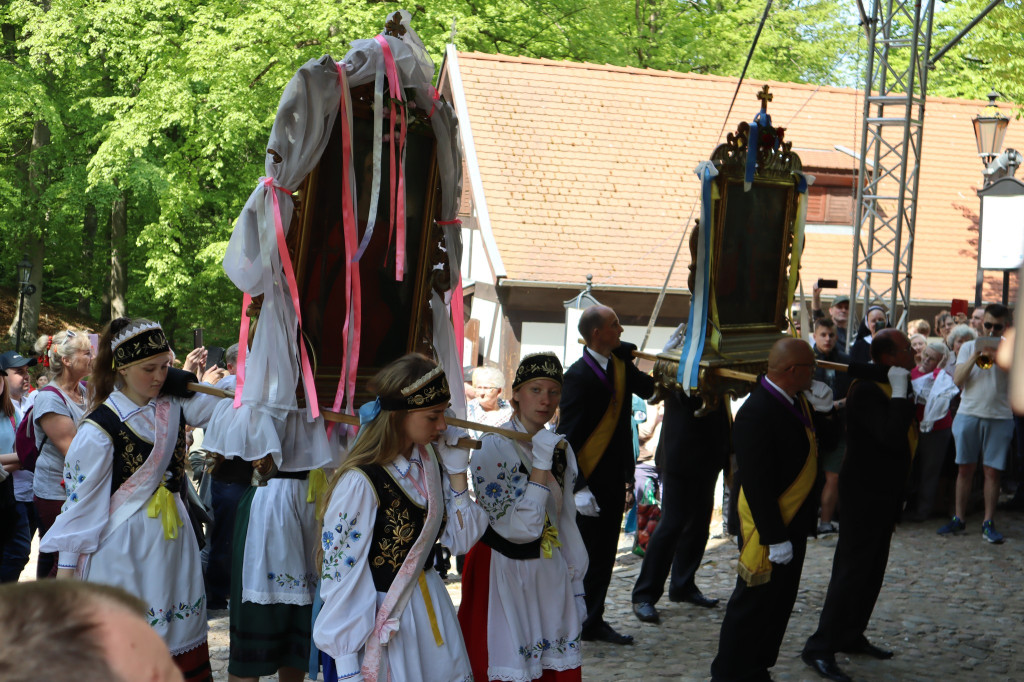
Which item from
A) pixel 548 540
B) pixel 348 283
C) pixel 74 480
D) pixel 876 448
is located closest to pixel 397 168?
pixel 348 283

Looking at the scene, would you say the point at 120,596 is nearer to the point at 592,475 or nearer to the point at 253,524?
the point at 253,524

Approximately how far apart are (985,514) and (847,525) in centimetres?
384

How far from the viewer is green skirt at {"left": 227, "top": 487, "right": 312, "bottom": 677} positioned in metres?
4.50

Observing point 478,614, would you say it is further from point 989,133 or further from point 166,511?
point 989,133

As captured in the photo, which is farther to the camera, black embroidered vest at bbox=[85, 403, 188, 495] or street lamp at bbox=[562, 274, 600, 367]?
street lamp at bbox=[562, 274, 600, 367]

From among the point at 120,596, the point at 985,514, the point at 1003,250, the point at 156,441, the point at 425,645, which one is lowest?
the point at 985,514

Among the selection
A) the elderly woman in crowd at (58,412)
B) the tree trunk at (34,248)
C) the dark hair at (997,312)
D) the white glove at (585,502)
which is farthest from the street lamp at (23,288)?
the white glove at (585,502)

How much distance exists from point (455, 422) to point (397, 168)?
1.15 m

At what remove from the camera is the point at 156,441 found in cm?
447

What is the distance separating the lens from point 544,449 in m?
4.42

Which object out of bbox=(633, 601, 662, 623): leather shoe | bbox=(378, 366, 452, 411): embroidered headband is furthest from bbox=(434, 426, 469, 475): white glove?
bbox=(633, 601, 662, 623): leather shoe

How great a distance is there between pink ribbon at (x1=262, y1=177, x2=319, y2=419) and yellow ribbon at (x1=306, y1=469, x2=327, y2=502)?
301 millimetres

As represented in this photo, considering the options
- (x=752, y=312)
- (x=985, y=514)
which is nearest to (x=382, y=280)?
(x=752, y=312)

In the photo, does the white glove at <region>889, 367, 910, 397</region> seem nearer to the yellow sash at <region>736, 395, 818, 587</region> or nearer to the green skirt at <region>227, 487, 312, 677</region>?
the yellow sash at <region>736, 395, 818, 587</region>
